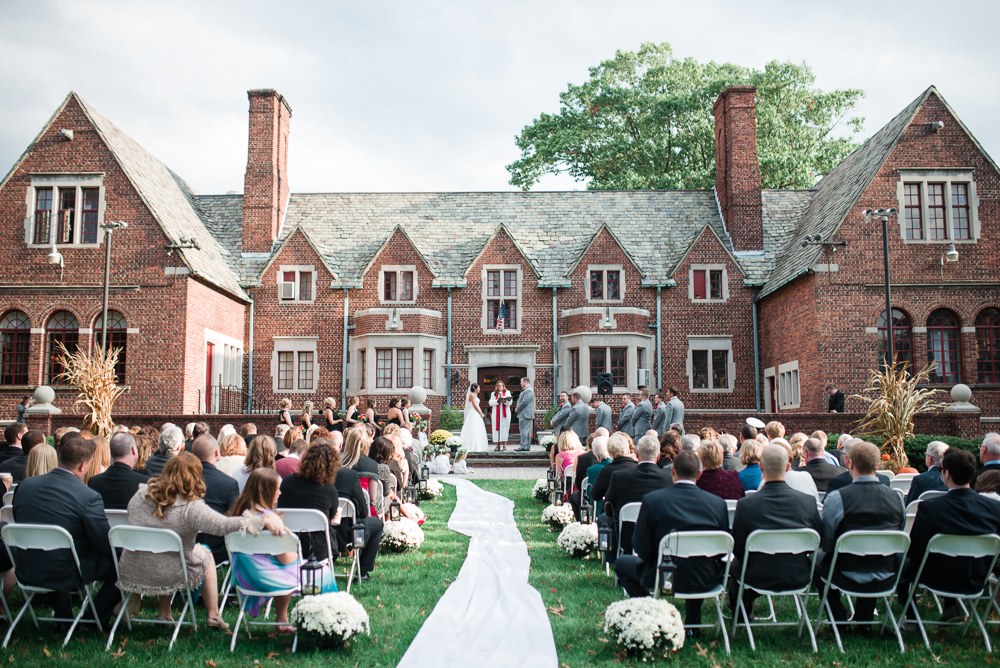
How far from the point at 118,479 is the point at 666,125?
116 feet

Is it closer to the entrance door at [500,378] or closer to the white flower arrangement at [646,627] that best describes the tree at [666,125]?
the entrance door at [500,378]

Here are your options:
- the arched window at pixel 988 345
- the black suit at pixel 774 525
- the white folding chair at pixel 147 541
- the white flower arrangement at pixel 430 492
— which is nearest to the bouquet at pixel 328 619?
the white folding chair at pixel 147 541

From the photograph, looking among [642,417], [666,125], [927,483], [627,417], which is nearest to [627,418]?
[627,417]

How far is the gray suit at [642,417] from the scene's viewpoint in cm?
1784

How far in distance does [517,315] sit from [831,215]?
10.4 metres

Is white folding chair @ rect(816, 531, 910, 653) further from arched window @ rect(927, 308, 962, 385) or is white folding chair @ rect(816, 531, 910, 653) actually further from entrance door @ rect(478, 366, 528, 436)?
entrance door @ rect(478, 366, 528, 436)

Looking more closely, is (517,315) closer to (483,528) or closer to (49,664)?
(483,528)

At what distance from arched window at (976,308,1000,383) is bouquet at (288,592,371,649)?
835 inches

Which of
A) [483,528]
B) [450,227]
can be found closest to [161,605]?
[483,528]

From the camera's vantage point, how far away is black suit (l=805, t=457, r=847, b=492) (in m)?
7.98

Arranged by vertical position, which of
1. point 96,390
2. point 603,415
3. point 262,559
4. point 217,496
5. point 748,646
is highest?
point 96,390

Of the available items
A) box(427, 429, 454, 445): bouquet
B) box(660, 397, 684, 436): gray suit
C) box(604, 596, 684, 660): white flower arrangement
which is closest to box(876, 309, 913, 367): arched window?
box(660, 397, 684, 436): gray suit

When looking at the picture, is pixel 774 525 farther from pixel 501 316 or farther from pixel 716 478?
pixel 501 316

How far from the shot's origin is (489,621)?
21.0 feet
